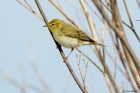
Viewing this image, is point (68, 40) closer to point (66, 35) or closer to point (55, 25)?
point (66, 35)

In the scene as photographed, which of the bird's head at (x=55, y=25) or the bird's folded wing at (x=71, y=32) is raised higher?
the bird's head at (x=55, y=25)

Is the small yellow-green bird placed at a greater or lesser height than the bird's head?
lesser

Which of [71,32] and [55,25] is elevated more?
[55,25]

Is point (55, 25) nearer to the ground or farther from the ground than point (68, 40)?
farther from the ground

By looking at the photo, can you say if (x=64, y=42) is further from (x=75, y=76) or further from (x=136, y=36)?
(x=136, y=36)

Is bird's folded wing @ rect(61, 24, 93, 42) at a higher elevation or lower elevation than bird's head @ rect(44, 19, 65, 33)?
lower

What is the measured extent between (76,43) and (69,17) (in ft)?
11.2

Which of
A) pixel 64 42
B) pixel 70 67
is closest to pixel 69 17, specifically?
pixel 70 67

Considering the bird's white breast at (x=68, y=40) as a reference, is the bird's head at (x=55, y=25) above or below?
above

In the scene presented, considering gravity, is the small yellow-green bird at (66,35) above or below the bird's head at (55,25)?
below

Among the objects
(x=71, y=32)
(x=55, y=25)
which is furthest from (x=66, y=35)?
(x=55, y=25)

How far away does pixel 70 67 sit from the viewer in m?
2.91

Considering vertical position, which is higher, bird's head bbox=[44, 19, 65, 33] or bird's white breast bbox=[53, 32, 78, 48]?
bird's head bbox=[44, 19, 65, 33]

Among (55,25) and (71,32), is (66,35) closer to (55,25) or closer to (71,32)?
(71,32)
